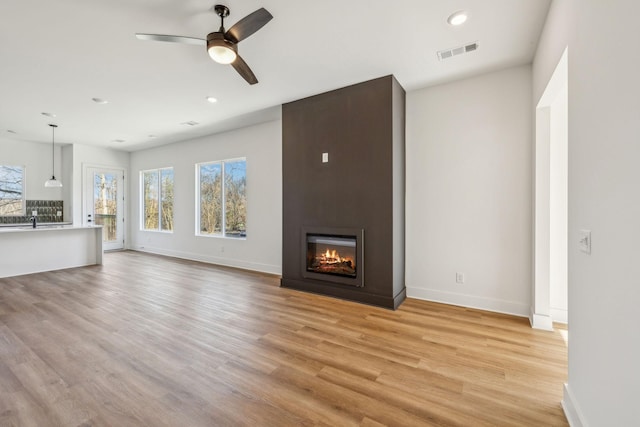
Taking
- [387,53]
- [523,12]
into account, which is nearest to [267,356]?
[387,53]

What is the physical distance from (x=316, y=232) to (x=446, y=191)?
6.17 feet

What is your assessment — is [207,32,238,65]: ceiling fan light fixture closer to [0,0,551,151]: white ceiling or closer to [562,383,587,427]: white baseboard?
[0,0,551,151]: white ceiling

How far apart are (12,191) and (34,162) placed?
2.78 ft

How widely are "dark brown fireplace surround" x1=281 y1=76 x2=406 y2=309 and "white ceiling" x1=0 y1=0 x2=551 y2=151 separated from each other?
0.34m

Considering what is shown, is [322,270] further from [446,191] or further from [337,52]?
[337,52]

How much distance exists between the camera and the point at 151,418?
167cm

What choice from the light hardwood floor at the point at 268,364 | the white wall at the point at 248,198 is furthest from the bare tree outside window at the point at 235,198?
the light hardwood floor at the point at 268,364

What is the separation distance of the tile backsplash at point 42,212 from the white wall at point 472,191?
29.2 feet

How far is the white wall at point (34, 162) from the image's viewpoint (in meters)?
6.63

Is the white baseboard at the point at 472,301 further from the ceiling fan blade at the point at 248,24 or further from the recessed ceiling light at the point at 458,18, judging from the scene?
the ceiling fan blade at the point at 248,24

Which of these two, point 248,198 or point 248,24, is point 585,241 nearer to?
point 248,24

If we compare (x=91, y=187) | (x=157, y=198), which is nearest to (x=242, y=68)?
(x=157, y=198)

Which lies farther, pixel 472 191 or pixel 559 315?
pixel 472 191

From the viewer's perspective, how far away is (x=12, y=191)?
670 centimetres
